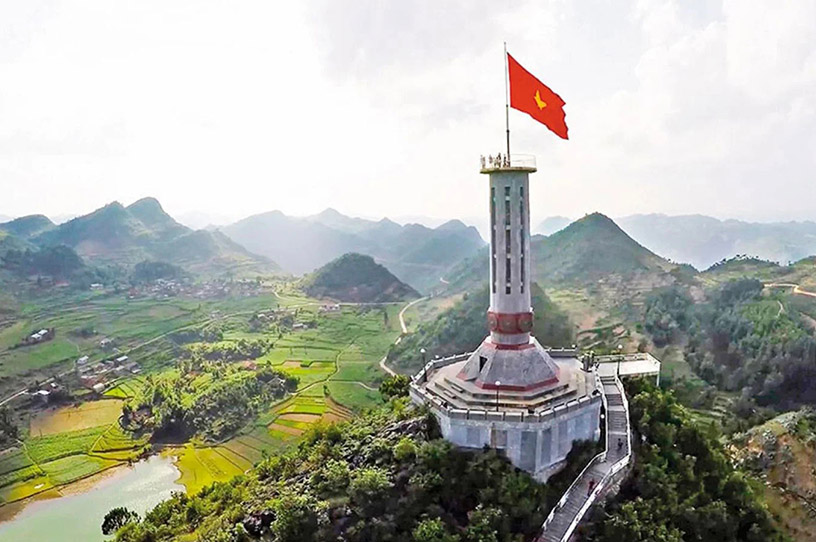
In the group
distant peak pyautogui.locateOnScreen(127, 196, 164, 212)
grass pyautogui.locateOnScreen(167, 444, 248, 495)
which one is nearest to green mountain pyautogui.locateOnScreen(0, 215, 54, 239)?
distant peak pyautogui.locateOnScreen(127, 196, 164, 212)

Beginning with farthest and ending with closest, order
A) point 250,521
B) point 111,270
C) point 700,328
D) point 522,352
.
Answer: point 111,270
point 700,328
point 522,352
point 250,521

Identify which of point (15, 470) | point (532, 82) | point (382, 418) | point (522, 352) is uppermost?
point (532, 82)

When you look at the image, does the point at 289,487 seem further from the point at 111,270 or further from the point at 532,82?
the point at 111,270

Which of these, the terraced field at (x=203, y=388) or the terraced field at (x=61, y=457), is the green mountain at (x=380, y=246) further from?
the terraced field at (x=61, y=457)

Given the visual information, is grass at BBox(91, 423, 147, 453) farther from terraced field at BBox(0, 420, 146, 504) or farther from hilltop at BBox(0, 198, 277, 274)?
hilltop at BBox(0, 198, 277, 274)

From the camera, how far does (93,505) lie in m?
33.9

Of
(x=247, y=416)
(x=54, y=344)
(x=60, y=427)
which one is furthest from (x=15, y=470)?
(x=54, y=344)

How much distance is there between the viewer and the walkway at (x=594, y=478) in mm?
15875

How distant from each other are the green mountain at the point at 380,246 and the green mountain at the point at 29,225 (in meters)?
59.7

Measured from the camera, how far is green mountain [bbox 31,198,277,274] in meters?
115

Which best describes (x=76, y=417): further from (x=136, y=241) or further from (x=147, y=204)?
(x=147, y=204)

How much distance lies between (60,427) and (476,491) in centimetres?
4277

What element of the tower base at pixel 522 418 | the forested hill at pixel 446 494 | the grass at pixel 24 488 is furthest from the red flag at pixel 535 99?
the grass at pixel 24 488

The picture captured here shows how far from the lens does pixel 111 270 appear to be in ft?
327
